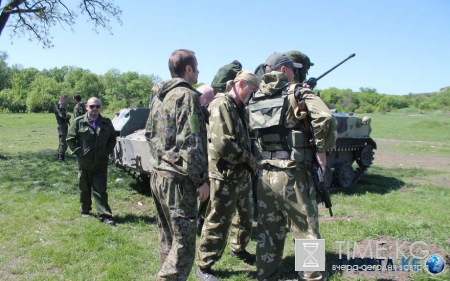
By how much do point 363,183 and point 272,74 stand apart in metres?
7.16

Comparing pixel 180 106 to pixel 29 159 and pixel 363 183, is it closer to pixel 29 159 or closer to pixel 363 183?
pixel 363 183

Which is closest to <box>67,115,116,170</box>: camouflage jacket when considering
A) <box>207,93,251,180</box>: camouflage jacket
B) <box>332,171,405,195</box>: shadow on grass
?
<box>207,93,251,180</box>: camouflage jacket

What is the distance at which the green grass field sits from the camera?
176 inches

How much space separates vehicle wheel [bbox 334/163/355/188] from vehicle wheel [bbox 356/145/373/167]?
0.51 meters

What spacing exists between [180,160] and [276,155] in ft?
3.20

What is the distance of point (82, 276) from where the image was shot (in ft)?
14.2

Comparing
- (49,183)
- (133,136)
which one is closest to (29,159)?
(49,183)

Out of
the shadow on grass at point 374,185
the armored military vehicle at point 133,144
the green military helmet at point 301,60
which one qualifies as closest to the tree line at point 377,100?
the shadow on grass at point 374,185

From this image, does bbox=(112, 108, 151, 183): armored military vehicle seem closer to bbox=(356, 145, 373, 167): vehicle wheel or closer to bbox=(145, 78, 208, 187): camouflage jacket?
bbox=(145, 78, 208, 187): camouflage jacket

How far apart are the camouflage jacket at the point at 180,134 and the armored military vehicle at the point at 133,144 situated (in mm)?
3895

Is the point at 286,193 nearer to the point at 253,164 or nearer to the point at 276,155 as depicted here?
the point at 276,155

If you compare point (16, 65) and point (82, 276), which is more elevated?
point (16, 65)

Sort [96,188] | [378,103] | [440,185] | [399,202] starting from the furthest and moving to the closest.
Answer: [378,103] → [440,185] → [399,202] → [96,188]

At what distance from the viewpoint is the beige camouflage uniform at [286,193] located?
130 inches
